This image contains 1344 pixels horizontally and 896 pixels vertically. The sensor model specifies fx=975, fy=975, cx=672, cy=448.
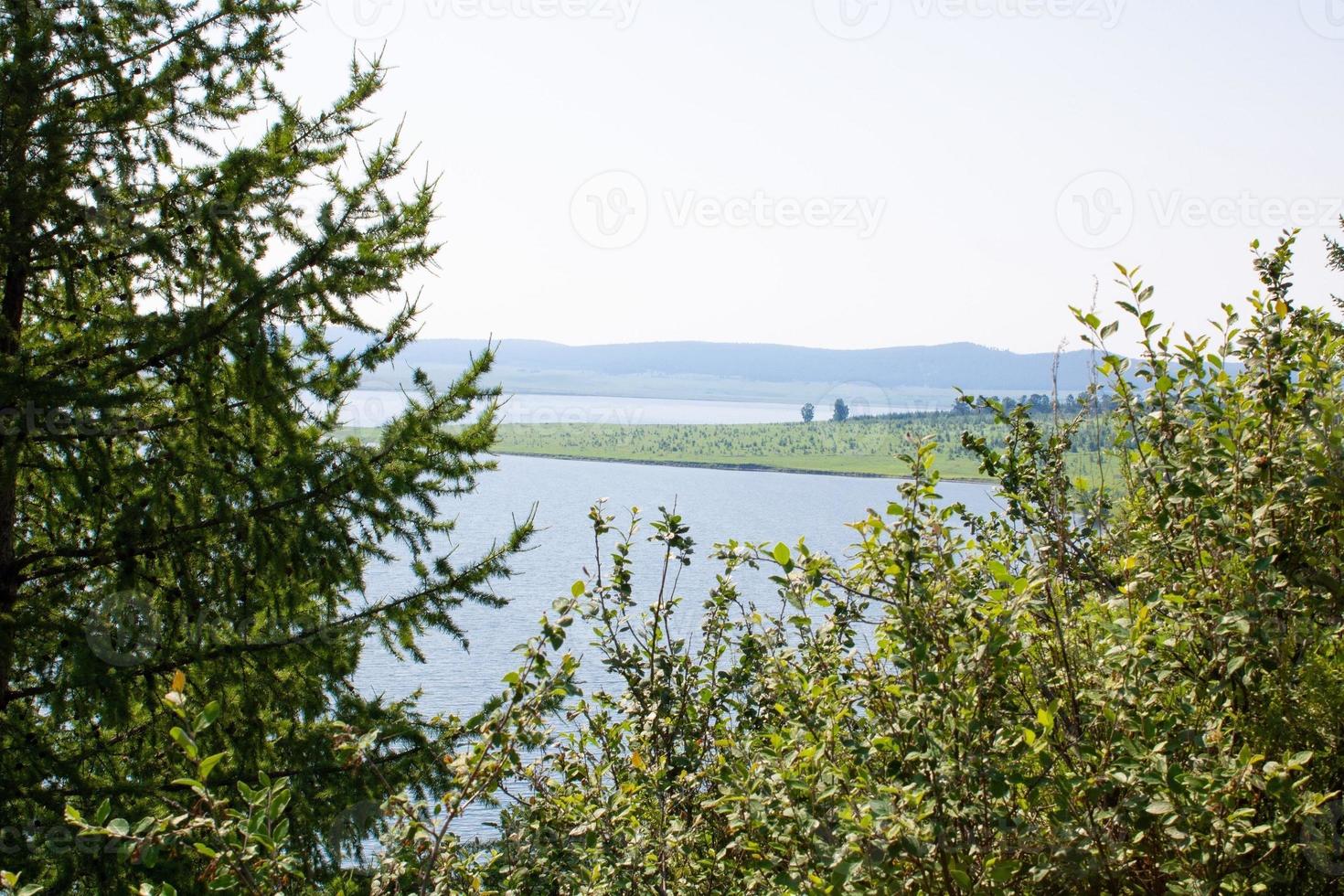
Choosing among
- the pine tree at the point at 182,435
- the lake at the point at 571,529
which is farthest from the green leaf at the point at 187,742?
the pine tree at the point at 182,435

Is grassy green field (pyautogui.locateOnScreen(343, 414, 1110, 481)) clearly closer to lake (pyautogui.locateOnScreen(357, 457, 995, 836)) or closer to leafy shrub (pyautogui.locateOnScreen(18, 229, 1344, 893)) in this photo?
lake (pyautogui.locateOnScreen(357, 457, 995, 836))

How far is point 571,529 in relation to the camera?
3484 centimetres

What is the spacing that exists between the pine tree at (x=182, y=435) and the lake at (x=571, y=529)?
831mm

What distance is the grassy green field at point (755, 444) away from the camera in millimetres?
84750

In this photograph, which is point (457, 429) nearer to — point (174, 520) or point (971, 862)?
point (174, 520)

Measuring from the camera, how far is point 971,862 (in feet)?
6.93

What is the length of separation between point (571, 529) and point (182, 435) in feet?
99.0

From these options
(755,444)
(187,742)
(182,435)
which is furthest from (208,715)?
(755,444)

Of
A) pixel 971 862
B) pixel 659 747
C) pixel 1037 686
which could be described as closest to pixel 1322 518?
pixel 1037 686

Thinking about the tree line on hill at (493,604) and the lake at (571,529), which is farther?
the lake at (571,529)

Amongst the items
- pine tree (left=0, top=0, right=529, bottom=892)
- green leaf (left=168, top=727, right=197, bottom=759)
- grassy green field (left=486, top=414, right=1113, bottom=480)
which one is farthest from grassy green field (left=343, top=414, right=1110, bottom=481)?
green leaf (left=168, top=727, right=197, bottom=759)

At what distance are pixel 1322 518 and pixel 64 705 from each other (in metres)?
4.99

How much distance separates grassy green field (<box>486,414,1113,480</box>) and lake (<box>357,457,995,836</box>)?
20.7 ft

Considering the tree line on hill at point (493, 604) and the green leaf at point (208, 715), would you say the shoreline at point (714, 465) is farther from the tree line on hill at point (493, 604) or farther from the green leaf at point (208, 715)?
the green leaf at point (208, 715)
